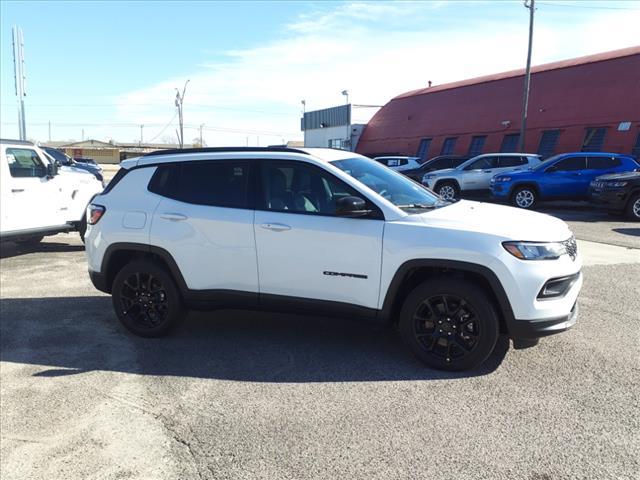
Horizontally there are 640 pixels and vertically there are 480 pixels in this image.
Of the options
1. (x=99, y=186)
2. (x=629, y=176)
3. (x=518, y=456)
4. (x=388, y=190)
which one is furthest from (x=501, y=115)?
(x=518, y=456)

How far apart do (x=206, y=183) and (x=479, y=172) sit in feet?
50.7

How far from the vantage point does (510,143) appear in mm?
27828

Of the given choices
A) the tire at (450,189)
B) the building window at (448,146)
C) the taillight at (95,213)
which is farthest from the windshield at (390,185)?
the building window at (448,146)

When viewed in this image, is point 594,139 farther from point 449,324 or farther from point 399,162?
point 449,324

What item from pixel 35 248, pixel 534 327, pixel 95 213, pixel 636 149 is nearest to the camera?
pixel 534 327

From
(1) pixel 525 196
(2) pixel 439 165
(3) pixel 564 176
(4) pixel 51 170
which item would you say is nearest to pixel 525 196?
(1) pixel 525 196

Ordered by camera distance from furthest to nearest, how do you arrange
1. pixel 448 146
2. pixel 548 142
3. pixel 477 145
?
pixel 448 146 < pixel 477 145 < pixel 548 142

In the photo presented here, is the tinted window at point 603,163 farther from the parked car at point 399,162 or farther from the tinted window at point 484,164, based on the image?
the parked car at point 399,162

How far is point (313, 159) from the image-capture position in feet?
15.7

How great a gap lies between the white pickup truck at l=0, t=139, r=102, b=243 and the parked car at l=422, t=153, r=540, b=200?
12.6m

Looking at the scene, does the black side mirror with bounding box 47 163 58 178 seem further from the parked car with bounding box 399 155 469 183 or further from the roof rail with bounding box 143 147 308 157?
the parked car with bounding box 399 155 469 183

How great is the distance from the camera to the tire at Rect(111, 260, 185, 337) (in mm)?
5195

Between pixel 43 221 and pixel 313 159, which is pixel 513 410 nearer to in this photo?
pixel 313 159

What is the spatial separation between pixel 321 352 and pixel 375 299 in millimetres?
794
